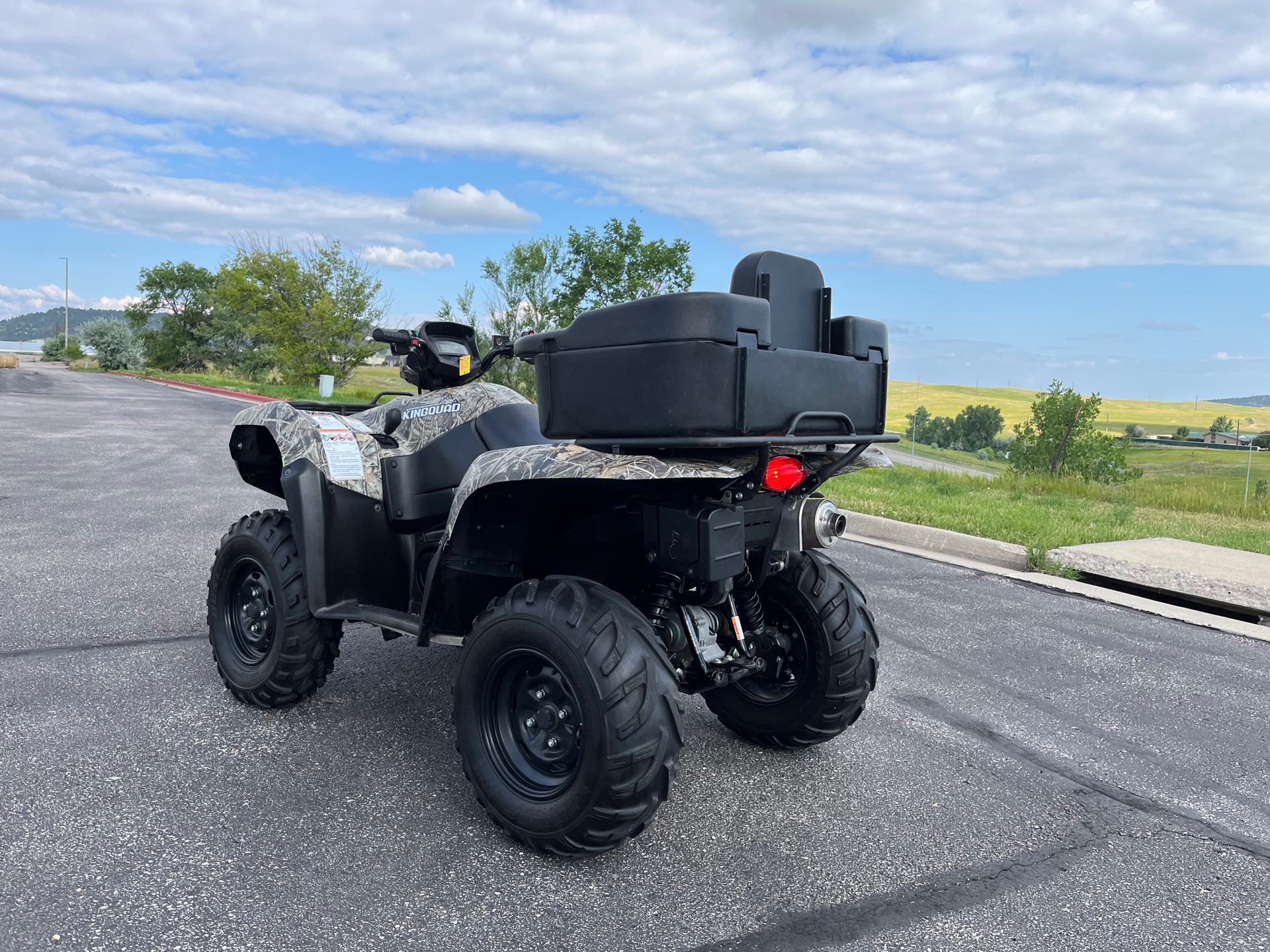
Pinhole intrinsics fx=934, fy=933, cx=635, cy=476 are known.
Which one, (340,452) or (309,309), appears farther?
(309,309)

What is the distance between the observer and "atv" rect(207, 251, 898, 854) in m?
2.63

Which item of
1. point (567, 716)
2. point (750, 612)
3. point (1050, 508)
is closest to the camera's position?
point (567, 716)

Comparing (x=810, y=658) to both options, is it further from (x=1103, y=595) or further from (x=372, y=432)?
(x=1103, y=595)

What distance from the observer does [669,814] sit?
3166 mm

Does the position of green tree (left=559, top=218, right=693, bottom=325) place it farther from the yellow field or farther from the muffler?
the yellow field

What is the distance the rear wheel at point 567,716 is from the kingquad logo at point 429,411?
40.3 inches

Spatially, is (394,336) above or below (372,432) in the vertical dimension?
above

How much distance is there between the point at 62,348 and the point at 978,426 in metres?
78.8

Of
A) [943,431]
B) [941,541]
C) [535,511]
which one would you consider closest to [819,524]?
[535,511]

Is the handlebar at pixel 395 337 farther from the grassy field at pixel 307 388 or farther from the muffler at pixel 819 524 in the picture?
the grassy field at pixel 307 388

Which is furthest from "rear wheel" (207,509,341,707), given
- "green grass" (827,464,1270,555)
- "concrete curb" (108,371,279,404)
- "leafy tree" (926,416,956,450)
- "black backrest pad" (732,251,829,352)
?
"leafy tree" (926,416,956,450)

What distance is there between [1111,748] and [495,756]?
2.65 metres

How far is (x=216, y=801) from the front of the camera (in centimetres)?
310

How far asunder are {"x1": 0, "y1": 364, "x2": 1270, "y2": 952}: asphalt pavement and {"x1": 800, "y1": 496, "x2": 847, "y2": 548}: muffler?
3.20ft
